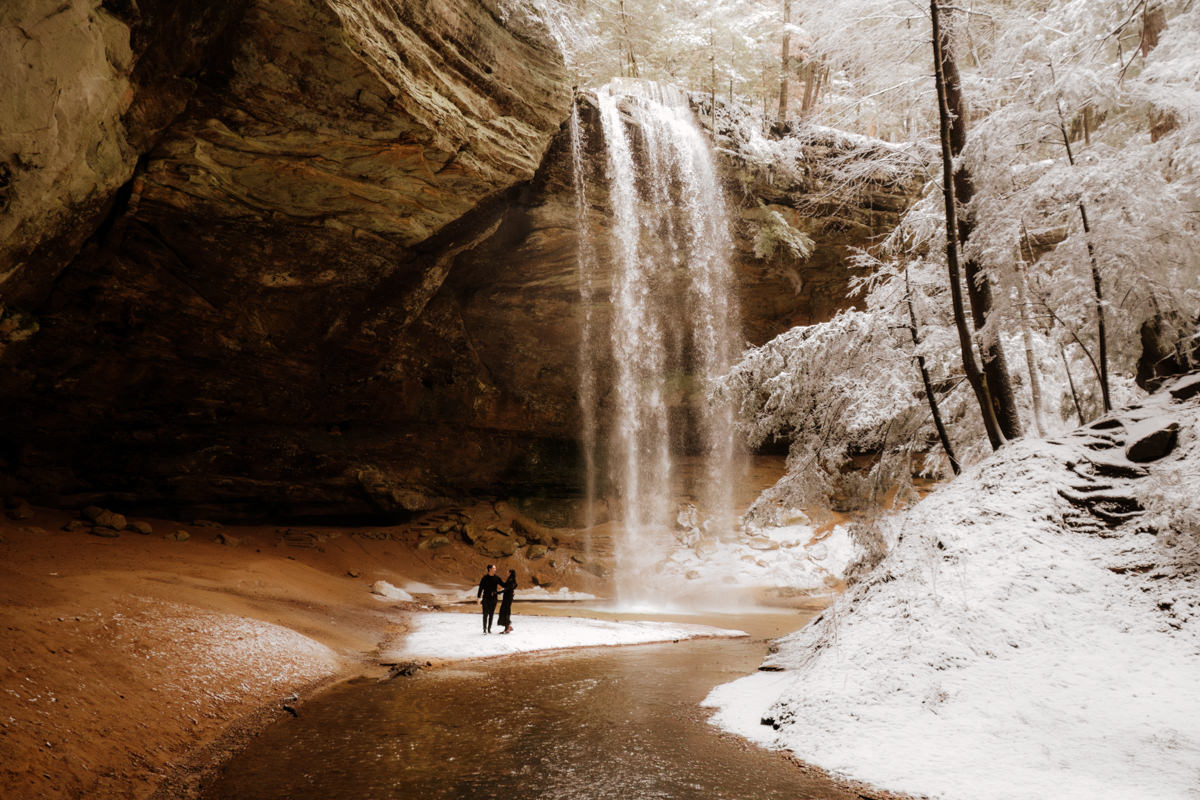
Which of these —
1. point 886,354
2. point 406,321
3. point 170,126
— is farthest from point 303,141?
point 886,354

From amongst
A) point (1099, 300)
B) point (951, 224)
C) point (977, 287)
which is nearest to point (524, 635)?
point (977, 287)

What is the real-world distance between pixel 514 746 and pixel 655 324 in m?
17.0

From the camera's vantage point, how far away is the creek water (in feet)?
14.9

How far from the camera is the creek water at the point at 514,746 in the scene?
4527 millimetres

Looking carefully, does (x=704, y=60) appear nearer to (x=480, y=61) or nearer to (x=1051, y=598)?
(x=480, y=61)

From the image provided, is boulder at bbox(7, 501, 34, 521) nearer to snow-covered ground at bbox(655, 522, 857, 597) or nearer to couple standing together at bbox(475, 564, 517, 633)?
couple standing together at bbox(475, 564, 517, 633)

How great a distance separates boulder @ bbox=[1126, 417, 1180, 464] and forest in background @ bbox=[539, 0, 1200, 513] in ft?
4.24

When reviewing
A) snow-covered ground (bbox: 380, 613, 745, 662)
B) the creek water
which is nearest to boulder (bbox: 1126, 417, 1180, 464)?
the creek water

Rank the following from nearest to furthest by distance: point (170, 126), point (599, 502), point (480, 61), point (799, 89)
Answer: point (170, 126)
point (480, 61)
point (599, 502)
point (799, 89)

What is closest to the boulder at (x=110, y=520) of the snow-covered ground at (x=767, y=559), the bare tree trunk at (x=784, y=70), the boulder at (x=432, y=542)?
the boulder at (x=432, y=542)

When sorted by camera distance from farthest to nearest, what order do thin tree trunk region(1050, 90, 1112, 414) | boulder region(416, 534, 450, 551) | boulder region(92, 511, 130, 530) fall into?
boulder region(416, 534, 450, 551) < boulder region(92, 511, 130, 530) < thin tree trunk region(1050, 90, 1112, 414)

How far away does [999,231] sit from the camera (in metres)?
7.73

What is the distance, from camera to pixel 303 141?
11.5 metres

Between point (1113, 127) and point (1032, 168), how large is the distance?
132cm
